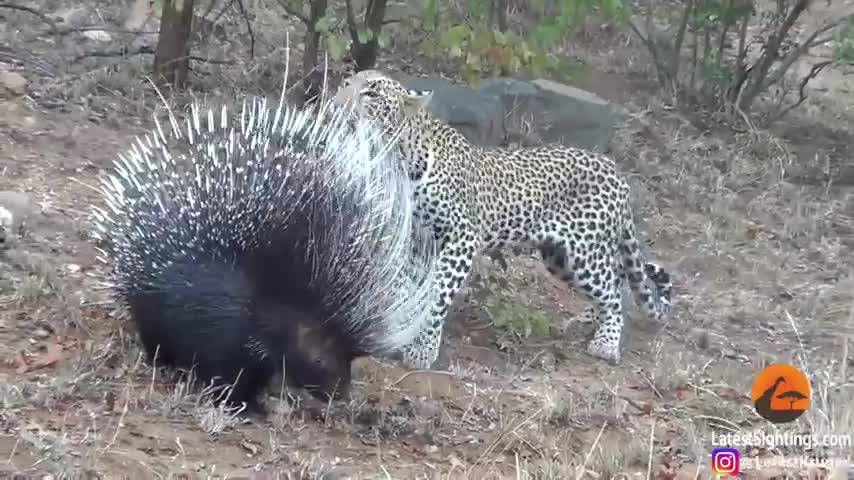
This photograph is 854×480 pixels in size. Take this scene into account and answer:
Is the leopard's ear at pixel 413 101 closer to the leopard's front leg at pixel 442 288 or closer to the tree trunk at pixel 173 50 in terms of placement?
the leopard's front leg at pixel 442 288

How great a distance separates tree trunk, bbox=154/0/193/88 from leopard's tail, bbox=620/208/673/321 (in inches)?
133

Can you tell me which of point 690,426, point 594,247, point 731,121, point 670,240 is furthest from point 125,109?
point 731,121

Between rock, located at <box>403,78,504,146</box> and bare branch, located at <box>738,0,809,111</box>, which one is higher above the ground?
bare branch, located at <box>738,0,809,111</box>

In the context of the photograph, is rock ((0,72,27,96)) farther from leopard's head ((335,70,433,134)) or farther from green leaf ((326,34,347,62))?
leopard's head ((335,70,433,134))

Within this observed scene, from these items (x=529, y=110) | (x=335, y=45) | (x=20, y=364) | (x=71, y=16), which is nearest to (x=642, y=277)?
(x=335, y=45)

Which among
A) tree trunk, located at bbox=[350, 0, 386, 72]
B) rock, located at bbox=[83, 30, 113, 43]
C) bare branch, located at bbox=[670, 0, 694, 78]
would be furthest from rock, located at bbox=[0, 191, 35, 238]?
bare branch, located at bbox=[670, 0, 694, 78]

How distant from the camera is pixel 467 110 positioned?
834 cm

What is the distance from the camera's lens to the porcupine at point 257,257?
4.11 metres

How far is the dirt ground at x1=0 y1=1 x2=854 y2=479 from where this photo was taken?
153 inches

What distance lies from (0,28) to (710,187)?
5.60 metres

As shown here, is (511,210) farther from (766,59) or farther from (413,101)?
(766,59)

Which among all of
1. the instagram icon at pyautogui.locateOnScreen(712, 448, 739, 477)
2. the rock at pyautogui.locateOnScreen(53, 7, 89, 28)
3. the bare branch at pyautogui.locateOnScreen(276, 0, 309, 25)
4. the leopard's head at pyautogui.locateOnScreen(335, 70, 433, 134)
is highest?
the bare branch at pyautogui.locateOnScreen(276, 0, 309, 25)

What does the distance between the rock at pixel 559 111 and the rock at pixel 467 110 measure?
231 mm

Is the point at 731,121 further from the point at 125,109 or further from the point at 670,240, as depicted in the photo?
the point at 125,109
